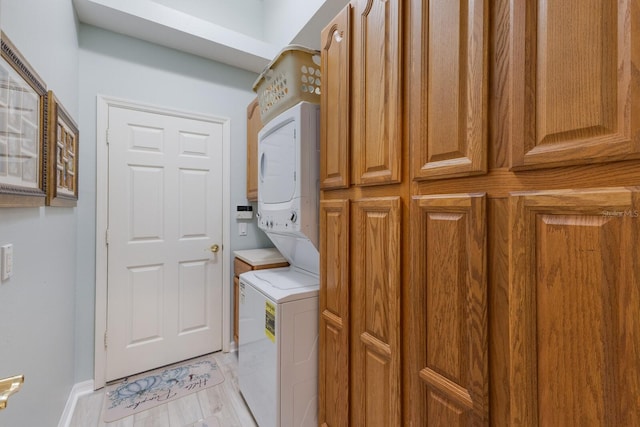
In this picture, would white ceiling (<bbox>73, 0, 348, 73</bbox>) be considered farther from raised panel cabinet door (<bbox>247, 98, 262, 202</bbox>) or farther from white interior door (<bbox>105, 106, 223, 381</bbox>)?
white interior door (<bbox>105, 106, 223, 381</bbox>)

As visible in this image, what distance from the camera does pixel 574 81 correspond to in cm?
57

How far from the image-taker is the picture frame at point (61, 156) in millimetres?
1305

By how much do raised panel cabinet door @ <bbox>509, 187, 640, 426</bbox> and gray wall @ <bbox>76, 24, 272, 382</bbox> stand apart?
229cm

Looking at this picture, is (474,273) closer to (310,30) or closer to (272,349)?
(272,349)

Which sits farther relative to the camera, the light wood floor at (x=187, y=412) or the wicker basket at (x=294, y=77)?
the light wood floor at (x=187, y=412)

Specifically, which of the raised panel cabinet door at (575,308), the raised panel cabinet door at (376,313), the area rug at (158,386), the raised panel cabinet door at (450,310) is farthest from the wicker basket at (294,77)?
the area rug at (158,386)

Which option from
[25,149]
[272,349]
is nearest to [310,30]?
[25,149]

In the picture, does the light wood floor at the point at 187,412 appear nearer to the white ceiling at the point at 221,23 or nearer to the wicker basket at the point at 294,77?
the wicker basket at the point at 294,77

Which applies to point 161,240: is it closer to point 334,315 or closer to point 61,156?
point 61,156

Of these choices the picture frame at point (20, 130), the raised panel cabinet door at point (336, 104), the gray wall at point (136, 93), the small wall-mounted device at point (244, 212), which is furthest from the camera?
the small wall-mounted device at point (244, 212)

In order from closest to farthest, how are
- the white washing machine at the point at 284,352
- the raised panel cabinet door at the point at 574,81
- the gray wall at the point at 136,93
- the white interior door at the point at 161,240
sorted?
the raised panel cabinet door at the point at 574,81 → the white washing machine at the point at 284,352 → the gray wall at the point at 136,93 → the white interior door at the point at 161,240

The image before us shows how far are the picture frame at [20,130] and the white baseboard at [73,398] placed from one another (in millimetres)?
1380

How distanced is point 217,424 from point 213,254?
1.25m

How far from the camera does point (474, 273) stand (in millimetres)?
750
